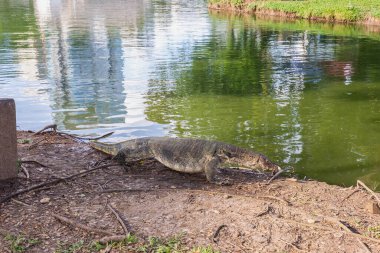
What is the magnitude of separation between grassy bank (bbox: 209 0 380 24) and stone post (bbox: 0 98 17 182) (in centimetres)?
3465

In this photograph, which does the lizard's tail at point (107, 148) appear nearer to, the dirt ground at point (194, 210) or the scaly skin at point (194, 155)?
the scaly skin at point (194, 155)

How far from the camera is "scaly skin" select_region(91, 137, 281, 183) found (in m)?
6.91

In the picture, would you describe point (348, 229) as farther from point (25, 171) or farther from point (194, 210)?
point (25, 171)

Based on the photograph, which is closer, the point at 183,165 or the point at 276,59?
the point at 183,165

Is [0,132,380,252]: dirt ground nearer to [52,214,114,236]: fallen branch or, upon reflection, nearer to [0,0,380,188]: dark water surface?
[52,214,114,236]: fallen branch

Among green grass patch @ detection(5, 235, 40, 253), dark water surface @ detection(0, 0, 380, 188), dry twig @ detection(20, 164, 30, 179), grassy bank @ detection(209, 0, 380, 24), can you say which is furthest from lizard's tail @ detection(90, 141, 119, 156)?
grassy bank @ detection(209, 0, 380, 24)

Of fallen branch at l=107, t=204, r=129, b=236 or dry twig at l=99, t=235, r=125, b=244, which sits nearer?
dry twig at l=99, t=235, r=125, b=244

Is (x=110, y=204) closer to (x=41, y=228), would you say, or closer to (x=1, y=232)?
(x=41, y=228)

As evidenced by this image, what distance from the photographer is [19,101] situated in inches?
577

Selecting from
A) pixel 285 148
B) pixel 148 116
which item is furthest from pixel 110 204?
pixel 148 116

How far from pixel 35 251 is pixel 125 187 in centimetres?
186

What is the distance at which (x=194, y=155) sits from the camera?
7020 mm

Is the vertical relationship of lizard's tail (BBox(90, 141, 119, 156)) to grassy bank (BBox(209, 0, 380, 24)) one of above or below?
below

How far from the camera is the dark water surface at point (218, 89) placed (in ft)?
36.0
